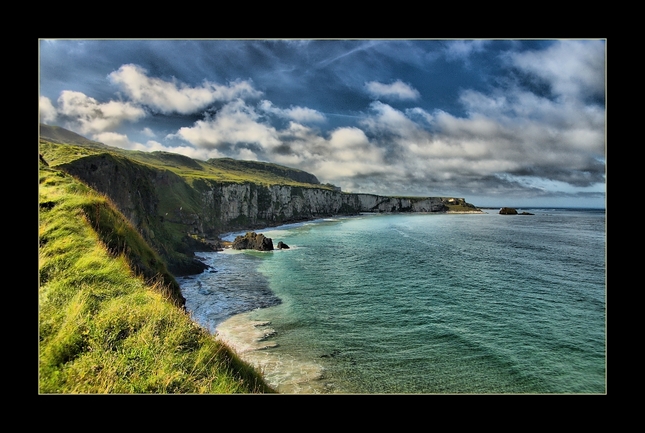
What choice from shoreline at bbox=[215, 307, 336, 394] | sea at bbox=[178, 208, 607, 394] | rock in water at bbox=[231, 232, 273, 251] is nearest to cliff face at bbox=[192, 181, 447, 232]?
rock in water at bbox=[231, 232, 273, 251]

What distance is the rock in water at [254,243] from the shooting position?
201ft

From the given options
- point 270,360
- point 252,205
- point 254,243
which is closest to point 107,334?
point 270,360

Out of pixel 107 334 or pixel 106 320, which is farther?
pixel 106 320

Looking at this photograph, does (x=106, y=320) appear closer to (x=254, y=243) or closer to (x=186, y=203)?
(x=254, y=243)

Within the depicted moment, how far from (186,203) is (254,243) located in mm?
25486

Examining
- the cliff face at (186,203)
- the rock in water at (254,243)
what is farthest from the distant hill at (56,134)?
the rock in water at (254,243)

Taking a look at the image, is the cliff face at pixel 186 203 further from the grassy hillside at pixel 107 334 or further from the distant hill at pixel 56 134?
the grassy hillside at pixel 107 334

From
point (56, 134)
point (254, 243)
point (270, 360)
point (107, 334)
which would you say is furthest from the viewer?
point (254, 243)

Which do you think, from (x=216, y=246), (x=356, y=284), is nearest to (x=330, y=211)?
(x=216, y=246)

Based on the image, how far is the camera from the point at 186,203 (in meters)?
77.3

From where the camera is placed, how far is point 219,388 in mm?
6336

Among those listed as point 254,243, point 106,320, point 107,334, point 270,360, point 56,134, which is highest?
point 56,134

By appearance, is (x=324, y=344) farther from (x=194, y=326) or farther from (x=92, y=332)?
(x=92, y=332)

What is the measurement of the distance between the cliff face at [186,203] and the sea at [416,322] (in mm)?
8310
